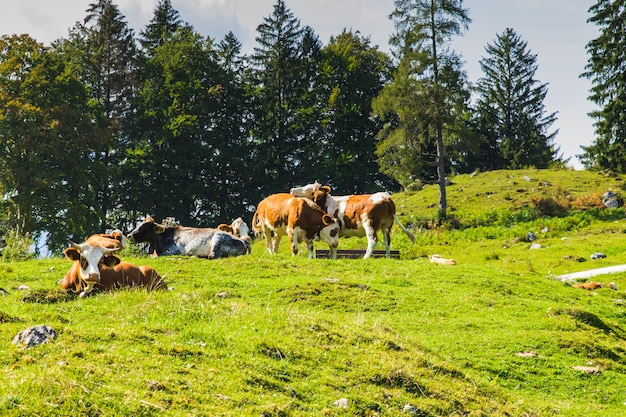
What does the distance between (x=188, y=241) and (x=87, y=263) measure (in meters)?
9.13

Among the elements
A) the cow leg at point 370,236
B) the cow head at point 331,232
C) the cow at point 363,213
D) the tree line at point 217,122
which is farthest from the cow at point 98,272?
the tree line at point 217,122

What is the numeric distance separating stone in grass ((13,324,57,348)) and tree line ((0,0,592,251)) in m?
33.0

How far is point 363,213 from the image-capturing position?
23500 mm

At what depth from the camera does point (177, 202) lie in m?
52.9

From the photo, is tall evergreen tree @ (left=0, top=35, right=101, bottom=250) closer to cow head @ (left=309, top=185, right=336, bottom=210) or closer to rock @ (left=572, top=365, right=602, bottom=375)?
cow head @ (left=309, top=185, right=336, bottom=210)

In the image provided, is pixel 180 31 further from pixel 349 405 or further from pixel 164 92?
pixel 349 405

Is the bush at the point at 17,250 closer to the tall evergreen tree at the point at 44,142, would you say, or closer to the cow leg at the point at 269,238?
the cow leg at the point at 269,238

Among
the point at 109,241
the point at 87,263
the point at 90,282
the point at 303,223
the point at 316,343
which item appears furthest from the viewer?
the point at 303,223

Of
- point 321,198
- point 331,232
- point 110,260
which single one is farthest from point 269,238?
point 110,260

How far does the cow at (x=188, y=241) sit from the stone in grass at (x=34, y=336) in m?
13.3

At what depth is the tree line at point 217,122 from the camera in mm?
42219

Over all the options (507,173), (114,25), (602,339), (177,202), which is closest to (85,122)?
(177,202)

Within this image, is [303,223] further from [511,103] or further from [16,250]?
[511,103]

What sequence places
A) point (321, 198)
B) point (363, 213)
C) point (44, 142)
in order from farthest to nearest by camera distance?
point (44, 142) → point (321, 198) → point (363, 213)
